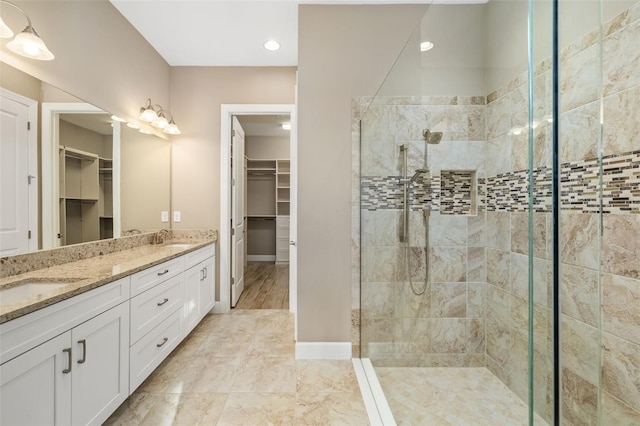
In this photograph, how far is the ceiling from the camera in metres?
2.21

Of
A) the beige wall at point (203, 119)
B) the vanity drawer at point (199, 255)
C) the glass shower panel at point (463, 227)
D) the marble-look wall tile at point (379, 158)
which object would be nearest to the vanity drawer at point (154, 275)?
the vanity drawer at point (199, 255)

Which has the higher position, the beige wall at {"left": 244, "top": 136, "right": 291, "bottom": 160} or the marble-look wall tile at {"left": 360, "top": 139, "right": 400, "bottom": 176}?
the beige wall at {"left": 244, "top": 136, "right": 291, "bottom": 160}

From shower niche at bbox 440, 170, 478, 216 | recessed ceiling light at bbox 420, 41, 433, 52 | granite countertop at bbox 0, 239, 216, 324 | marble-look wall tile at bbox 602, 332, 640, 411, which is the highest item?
recessed ceiling light at bbox 420, 41, 433, 52

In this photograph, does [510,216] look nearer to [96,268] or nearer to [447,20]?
[447,20]

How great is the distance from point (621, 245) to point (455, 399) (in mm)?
880

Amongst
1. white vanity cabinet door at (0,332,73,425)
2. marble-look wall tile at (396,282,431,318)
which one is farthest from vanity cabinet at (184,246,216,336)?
marble-look wall tile at (396,282,431,318)

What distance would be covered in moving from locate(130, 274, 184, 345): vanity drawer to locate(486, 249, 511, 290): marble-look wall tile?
188 centimetres

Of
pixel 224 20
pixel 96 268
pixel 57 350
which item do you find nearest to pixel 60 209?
pixel 96 268

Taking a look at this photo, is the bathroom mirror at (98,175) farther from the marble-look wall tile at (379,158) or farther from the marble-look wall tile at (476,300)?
the marble-look wall tile at (476,300)

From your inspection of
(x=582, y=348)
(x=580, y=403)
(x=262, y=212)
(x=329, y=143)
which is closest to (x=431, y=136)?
(x=582, y=348)

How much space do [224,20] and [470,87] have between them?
222 cm

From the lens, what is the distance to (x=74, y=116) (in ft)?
5.99

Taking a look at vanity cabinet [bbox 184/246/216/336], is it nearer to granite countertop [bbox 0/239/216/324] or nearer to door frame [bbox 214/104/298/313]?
door frame [bbox 214/104/298/313]

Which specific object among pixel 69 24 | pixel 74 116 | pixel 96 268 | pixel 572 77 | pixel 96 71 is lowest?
pixel 96 268
